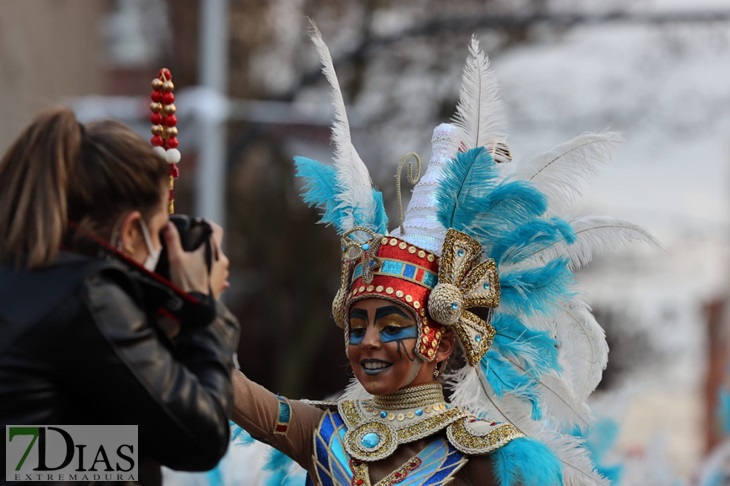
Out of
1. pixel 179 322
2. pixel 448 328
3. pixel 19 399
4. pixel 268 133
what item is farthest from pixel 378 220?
pixel 268 133

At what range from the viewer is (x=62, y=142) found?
254 cm

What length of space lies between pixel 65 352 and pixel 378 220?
1762mm

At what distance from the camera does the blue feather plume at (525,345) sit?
386cm

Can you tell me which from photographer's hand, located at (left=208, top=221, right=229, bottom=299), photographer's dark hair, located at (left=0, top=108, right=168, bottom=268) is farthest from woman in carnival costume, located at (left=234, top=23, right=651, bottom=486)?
photographer's dark hair, located at (left=0, top=108, right=168, bottom=268)

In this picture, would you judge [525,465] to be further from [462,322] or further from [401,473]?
[462,322]

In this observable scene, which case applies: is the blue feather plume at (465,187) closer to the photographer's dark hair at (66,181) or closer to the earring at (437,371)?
the earring at (437,371)

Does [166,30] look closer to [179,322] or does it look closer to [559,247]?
[559,247]

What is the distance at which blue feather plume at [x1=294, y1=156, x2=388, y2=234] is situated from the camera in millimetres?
3963

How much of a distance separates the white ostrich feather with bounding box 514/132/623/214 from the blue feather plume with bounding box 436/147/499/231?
18cm

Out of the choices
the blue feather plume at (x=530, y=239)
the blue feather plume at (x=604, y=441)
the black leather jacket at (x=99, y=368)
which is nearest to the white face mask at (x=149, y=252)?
the black leather jacket at (x=99, y=368)

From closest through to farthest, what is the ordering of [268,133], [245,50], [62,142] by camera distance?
1. [62,142]
2. [268,133]
3. [245,50]

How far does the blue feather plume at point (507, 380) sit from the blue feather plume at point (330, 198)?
535mm

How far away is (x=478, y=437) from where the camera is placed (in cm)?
357

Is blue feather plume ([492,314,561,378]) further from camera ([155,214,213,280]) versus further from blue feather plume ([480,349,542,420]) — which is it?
camera ([155,214,213,280])
